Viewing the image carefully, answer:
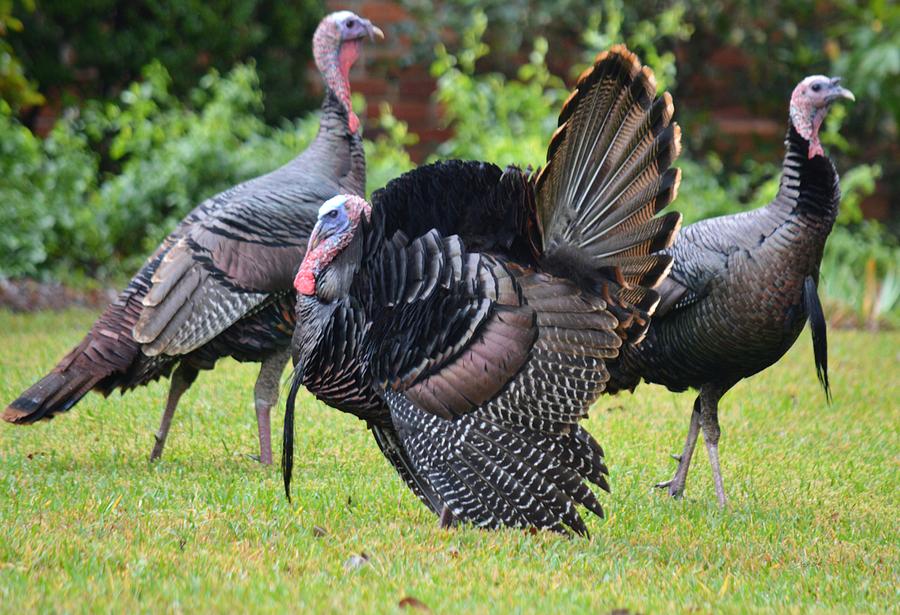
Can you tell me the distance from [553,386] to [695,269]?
110 centimetres

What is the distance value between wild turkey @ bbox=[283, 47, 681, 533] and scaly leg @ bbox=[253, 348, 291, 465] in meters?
1.15

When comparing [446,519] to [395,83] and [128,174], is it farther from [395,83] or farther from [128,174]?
[395,83]

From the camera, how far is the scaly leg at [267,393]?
557 centimetres

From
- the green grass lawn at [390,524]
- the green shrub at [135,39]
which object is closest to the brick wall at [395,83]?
the green shrub at [135,39]

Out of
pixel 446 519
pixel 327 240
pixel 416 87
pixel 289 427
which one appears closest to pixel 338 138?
pixel 327 240

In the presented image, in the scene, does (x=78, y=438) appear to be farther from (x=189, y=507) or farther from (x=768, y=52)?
(x=768, y=52)

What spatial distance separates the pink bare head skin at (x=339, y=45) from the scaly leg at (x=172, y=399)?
1.71m

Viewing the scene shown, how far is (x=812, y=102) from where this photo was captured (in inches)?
206

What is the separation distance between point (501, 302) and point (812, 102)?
191 cm

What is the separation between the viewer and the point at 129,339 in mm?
5289

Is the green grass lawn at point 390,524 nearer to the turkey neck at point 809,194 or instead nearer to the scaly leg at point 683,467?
the scaly leg at point 683,467

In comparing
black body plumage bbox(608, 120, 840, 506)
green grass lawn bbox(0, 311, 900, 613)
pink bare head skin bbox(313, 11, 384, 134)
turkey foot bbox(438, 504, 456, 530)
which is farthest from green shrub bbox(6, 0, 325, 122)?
turkey foot bbox(438, 504, 456, 530)

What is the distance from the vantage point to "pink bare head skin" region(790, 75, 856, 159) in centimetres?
513

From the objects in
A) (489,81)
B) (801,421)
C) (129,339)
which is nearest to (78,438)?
(129,339)
